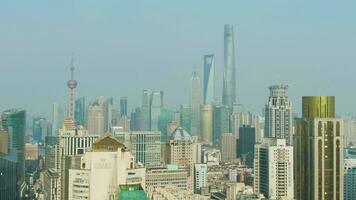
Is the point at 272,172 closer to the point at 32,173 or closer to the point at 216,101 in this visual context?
the point at 32,173

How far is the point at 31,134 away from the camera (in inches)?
647

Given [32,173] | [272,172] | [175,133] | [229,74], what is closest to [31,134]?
[32,173]

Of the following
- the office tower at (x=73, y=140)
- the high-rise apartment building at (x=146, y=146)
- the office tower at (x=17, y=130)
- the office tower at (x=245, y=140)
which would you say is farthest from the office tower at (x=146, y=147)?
the office tower at (x=245, y=140)

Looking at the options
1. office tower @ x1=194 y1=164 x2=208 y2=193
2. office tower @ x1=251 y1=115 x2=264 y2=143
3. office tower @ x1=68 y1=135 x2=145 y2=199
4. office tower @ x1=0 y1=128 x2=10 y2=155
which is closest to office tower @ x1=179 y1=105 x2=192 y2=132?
office tower @ x1=251 y1=115 x2=264 y2=143

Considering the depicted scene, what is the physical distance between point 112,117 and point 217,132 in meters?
4.49

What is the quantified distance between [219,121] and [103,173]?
13495mm

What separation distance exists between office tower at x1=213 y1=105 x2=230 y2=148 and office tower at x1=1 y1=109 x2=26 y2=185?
6493mm

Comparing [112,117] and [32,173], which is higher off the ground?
[112,117]

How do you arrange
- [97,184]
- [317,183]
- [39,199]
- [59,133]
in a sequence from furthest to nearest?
[59,133]
[39,199]
[317,183]
[97,184]

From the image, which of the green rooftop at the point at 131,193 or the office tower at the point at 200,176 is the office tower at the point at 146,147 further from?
the green rooftop at the point at 131,193

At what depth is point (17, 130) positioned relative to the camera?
15.5 metres

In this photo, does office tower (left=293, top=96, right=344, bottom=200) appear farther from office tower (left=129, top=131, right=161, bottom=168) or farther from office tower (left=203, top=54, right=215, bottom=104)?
office tower (left=203, top=54, right=215, bottom=104)

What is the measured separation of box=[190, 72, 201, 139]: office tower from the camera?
19812mm

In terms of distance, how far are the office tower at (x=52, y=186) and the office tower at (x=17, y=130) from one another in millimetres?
1696
